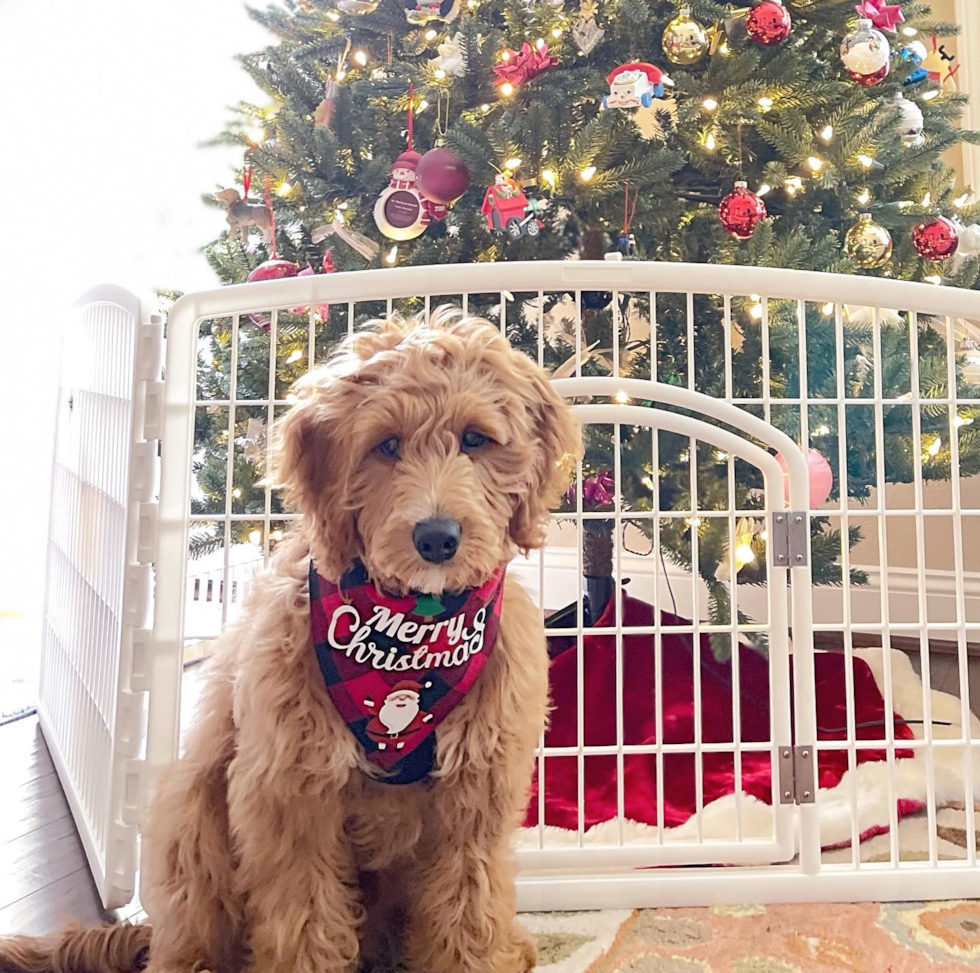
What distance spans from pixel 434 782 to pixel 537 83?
1.87 m

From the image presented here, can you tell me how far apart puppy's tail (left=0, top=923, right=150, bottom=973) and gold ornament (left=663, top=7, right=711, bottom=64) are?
7.39 ft

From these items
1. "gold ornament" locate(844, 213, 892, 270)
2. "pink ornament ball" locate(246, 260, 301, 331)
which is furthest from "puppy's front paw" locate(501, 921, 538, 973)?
"gold ornament" locate(844, 213, 892, 270)

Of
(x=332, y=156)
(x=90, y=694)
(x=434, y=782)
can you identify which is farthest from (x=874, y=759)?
(x=332, y=156)

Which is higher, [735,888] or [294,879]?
[294,879]

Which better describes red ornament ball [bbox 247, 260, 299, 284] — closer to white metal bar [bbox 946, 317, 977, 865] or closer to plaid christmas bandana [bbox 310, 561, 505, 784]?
plaid christmas bandana [bbox 310, 561, 505, 784]

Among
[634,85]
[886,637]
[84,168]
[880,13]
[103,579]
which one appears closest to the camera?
[886,637]

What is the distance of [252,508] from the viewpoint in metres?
2.29

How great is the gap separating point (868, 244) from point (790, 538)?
3.36ft

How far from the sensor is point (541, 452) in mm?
1223

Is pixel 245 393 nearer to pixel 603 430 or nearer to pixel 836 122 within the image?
pixel 603 430

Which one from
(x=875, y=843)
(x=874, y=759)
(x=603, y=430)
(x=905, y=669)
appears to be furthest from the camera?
(x=905, y=669)

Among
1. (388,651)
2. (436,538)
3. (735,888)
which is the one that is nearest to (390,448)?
(436,538)

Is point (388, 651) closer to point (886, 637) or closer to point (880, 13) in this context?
point (886, 637)

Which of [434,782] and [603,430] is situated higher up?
[603,430]
